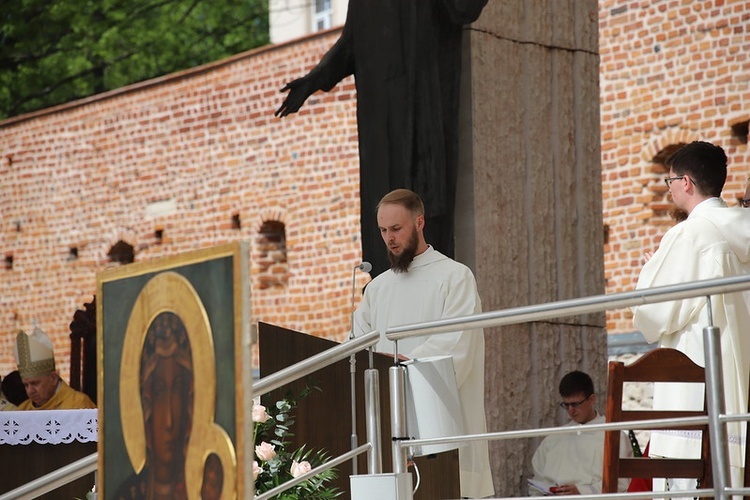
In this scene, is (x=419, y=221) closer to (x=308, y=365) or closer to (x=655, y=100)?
(x=308, y=365)

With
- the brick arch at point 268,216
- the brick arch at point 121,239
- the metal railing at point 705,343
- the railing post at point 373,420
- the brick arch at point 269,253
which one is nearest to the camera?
the metal railing at point 705,343

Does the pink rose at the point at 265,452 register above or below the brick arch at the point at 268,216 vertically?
below

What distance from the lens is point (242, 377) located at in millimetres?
2945

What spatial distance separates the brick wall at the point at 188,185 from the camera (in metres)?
16.1

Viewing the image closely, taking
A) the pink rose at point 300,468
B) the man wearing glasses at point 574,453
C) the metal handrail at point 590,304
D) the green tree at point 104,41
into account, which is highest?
the green tree at point 104,41

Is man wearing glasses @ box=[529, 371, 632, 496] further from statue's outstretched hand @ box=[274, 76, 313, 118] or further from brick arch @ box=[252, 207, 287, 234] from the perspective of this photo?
brick arch @ box=[252, 207, 287, 234]

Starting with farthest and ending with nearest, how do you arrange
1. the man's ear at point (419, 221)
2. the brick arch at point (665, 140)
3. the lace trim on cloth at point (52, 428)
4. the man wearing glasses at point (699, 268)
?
the brick arch at point (665, 140) < the lace trim on cloth at point (52, 428) < the man's ear at point (419, 221) < the man wearing glasses at point (699, 268)

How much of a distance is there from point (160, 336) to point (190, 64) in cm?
2197

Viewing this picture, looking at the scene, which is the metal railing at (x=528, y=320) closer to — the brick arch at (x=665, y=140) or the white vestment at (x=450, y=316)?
the white vestment at (x=450, y=316)

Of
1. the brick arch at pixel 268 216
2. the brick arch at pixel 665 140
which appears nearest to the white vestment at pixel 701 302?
the brick arch at pixel 665 140

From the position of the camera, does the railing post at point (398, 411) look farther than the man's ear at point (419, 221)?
No

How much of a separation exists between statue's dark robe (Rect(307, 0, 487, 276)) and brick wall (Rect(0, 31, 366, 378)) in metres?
8.29

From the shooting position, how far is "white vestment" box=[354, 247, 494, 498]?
573cm

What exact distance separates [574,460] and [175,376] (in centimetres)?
479
